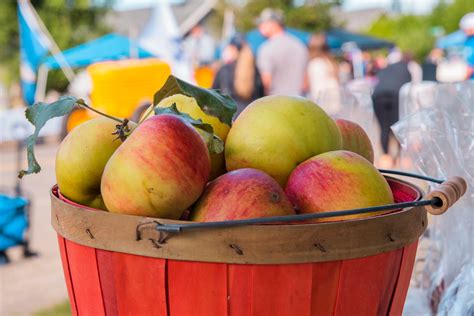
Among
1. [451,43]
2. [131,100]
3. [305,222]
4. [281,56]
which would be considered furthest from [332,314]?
[451,43]

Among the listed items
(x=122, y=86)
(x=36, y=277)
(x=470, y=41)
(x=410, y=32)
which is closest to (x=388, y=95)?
(x=470, y=41)

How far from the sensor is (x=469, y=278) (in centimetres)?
174

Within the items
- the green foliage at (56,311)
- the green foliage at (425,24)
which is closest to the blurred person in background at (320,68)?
the green foliage at (56,311)

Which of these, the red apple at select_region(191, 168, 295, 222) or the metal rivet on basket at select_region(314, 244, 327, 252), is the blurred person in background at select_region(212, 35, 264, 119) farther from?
the metal rivet on basket at select_region(314, 244, 327, 252)

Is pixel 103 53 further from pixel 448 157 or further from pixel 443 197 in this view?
pixel 443 197

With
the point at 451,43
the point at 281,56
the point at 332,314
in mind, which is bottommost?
the point at 451,43

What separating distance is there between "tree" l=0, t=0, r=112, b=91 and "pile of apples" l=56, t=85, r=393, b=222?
19.4 m

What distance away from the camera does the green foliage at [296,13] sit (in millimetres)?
31266

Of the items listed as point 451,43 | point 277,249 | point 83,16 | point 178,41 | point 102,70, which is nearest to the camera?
point 277,249

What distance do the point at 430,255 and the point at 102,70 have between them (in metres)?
7.07

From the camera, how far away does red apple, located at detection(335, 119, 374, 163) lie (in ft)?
5.08

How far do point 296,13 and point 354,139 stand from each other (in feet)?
102

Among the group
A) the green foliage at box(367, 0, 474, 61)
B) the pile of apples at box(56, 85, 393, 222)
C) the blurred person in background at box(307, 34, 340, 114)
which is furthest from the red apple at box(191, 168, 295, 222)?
the green foliage at box(367, 0, 474, 61)

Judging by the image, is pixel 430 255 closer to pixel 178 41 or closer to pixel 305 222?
pixel 305 222
